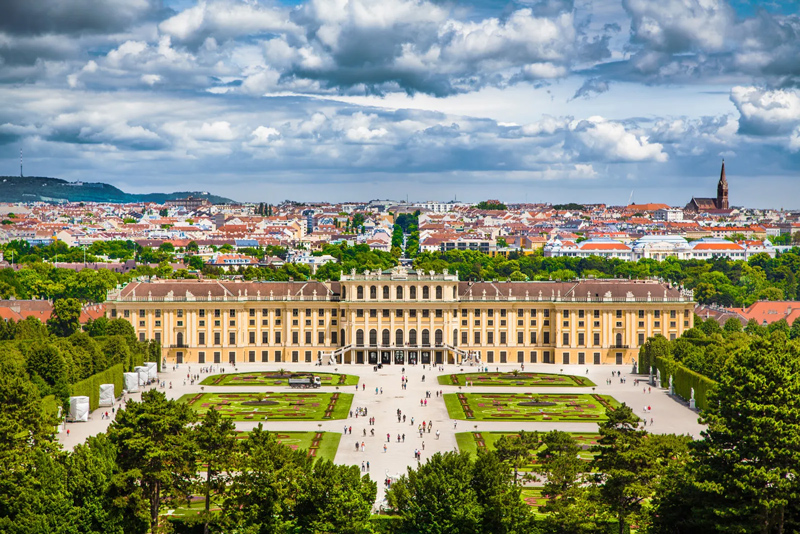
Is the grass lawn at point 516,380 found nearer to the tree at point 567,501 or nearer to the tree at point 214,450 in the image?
the tree at point 567,501

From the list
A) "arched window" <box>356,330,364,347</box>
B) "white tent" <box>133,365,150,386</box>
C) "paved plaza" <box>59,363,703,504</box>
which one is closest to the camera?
"paved plaza" <box>59,363,703,504</box>

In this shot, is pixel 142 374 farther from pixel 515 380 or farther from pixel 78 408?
pixel 515 380

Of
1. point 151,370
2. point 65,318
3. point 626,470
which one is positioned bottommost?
point 151,370

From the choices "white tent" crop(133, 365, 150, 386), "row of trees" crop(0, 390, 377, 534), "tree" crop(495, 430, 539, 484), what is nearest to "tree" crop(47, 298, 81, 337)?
"white tent" crop(133, 365, 150, 386)

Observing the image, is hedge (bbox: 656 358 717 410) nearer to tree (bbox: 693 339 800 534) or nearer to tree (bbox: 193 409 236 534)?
tree (bbox: 693 339 800 534)

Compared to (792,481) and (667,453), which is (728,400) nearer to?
(792,481)

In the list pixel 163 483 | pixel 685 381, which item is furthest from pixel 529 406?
pixel 163 483

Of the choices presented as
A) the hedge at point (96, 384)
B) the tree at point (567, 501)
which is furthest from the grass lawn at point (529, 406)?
the tree at point (567, 501)
